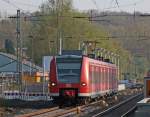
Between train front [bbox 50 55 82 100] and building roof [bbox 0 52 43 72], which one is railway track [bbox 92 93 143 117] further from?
building roof [bbox 0 52 43 72]

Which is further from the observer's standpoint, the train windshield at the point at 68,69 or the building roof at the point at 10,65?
the building roof at the point at 10,65

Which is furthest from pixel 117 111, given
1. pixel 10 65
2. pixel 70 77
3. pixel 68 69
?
pixel 10 65

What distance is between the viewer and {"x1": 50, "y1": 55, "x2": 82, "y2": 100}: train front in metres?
32.7

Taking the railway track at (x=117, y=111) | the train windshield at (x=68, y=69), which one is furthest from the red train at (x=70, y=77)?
the railway track at (x=117, y=111)

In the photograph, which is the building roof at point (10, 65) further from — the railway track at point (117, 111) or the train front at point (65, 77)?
the train front at point (65, 77)

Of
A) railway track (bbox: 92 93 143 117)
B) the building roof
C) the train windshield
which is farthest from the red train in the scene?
the building roof

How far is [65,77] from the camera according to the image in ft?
108

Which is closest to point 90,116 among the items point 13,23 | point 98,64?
point 98,64

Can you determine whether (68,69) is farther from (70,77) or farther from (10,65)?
(10,65)

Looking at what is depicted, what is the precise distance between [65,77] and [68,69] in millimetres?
522

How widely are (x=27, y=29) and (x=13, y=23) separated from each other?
42.5 ft

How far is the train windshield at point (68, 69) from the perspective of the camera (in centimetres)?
3297

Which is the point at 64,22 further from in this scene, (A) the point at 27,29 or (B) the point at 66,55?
(B) the point at 66,55

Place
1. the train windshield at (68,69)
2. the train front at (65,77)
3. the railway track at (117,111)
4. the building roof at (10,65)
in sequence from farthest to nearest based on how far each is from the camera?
the building roof at (10,65), the train windshield at (68,69), the train front at (65,77), the railway track at (117,111)
